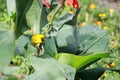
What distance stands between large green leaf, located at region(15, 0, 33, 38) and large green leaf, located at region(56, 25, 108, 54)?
314 mm

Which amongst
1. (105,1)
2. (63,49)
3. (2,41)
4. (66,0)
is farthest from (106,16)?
(2,41)

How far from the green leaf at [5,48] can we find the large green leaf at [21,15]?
55cm

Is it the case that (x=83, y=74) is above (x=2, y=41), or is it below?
below

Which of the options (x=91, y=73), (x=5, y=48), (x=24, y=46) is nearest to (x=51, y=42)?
(x=24, y=46)

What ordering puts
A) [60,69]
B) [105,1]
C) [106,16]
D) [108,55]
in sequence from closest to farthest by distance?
1. [60,69]
2. [108,55]
3. [106,16]
4. [105,1]

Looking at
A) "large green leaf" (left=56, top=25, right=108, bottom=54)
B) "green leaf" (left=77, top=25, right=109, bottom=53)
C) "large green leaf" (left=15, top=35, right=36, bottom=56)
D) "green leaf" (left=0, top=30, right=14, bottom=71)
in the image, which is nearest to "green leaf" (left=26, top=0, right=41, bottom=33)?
"large green leaf" (left=15, top=35, right=36, bottom=56)

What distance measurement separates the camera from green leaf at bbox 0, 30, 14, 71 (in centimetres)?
139

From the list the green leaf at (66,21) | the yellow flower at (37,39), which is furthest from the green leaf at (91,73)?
the yellow flower at (37,39)

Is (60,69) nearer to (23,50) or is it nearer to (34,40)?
(34,40)

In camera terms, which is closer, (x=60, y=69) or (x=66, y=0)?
(x=60, y=69)

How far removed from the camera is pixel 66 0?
206 cm

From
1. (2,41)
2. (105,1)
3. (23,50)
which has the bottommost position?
(105,1)

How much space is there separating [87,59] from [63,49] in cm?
34

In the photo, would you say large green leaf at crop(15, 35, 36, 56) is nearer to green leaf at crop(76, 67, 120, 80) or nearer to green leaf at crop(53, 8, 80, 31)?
green leaf at crop(53, 8, 80, 31)
